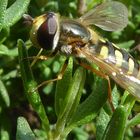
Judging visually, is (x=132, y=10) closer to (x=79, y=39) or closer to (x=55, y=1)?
(x=55, y=1)

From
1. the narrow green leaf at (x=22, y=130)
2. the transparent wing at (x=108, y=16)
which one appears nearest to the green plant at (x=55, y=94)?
the narrow green leaf at (x=22, y=130)

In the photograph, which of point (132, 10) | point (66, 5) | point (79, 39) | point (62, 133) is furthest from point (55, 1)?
point (62, 133)

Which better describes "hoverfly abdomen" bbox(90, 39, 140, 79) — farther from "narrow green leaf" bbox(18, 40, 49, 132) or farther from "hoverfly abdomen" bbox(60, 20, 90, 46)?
"narrow green leaf" bbox(18, 40, 49, 132)

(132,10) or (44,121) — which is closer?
(44,121)

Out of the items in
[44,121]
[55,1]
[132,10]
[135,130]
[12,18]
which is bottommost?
[135,130]

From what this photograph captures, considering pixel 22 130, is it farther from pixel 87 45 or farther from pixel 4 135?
pixel 4 135

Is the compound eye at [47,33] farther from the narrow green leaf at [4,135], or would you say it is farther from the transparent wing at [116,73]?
the narrow green leaf at [4,135]

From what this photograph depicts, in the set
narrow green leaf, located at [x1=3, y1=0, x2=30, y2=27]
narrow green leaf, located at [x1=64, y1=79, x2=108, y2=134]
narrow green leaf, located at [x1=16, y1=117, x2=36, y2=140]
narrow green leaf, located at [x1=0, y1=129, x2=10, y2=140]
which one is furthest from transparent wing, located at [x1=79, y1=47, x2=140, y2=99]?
narrow green leaf, located at [x1=0, y1=129, x2=10, y2=140]

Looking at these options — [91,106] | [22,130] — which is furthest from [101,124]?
[22,130]
